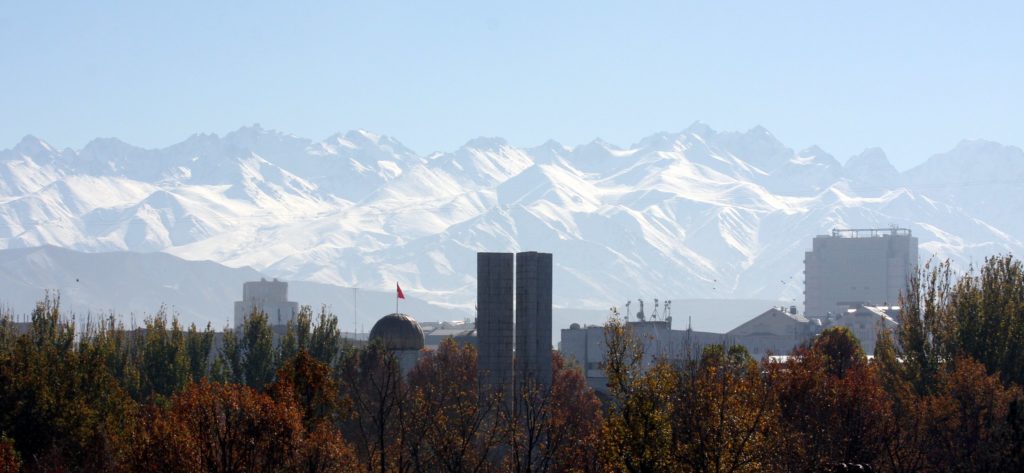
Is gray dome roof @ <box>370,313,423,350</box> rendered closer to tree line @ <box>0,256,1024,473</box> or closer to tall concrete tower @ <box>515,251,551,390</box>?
tree line @ <box>0,256,1024,473</box>

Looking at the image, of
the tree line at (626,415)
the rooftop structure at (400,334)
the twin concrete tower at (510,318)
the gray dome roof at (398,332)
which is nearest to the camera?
the tree line at (626,415)

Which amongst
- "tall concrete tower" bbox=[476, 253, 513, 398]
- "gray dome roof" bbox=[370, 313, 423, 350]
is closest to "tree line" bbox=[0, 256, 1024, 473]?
"tall concrete tower" bbox=[476, 253, 513, 398]

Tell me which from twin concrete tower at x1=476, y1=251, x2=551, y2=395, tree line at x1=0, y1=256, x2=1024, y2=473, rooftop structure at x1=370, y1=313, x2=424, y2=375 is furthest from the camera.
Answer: rooftop structure at x1=370, y1=313, x2=424, y2=375

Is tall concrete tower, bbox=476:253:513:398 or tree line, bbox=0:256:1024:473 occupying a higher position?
tall concrete tower, bbox=476:253:513:398

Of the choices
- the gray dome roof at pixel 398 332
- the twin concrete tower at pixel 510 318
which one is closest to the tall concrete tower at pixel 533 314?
the twin concrete tower at pixel 510 318

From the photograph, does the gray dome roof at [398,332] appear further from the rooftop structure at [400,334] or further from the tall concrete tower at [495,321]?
the tall concrete tower at [495,321]

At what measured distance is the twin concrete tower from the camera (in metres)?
94.1

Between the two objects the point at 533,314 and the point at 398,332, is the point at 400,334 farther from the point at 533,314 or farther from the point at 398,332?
the point at 533,314

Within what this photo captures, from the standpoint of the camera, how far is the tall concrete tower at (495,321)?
94.1 metres

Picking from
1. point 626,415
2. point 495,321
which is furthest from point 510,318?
point 626,415

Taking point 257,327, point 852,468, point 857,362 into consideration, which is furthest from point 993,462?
point 257,327

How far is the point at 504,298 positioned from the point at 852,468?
5095 cm

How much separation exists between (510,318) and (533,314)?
1421mm

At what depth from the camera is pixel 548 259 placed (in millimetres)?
97125
